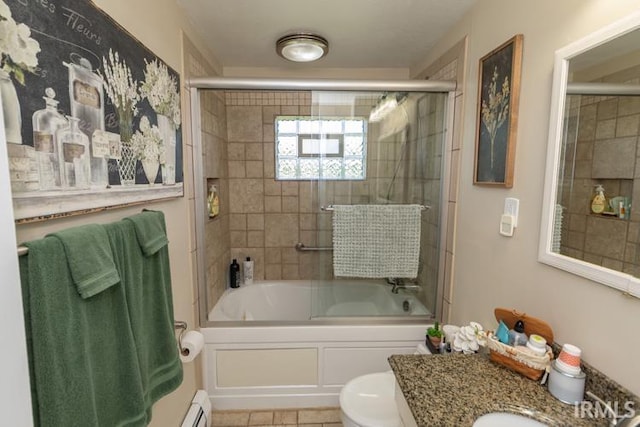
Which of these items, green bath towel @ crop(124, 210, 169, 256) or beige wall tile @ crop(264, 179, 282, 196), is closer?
green bath towel @ crop(124, 210, 169, 256)

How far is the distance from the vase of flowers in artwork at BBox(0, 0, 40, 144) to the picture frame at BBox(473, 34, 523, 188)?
1538 mm

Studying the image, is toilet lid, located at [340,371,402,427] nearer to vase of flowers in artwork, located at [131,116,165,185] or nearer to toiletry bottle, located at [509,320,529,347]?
toiletry bottle, located at [509,320,529,347]

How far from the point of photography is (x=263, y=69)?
8.01ft

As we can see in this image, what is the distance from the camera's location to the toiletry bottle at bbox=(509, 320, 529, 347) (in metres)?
1.08

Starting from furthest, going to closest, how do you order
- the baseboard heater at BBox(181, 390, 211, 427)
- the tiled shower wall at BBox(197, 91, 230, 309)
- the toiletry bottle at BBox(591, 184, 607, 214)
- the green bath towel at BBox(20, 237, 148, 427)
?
the tiled shower wall at BBox(197, 91, 230, 309) → the baseboard heater at BBox(181, 390, 211, 427) → the toiletry bottle at BBox(591, 184, 607, 214) → the green bath towel at BBox(20, 237, 148, 427)

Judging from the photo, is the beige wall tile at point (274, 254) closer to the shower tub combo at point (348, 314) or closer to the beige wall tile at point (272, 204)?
the beige wall tile at point (272, 204)

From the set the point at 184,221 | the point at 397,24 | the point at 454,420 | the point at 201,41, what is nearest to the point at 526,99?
the point at 397,24

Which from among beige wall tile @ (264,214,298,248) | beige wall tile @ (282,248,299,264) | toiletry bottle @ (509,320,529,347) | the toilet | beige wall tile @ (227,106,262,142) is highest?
beige wall tile @ (227,106,262,142)

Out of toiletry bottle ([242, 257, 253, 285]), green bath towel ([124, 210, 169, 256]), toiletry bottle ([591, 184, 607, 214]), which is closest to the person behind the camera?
toiletry bottle ([591, 184, 607, 214])

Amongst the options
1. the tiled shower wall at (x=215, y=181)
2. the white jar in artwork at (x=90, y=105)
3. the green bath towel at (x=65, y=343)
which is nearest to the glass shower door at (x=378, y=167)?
the tiled shower wall at (x=215, y=181)

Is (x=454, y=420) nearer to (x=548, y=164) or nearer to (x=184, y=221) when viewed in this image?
(x=548, y=164)

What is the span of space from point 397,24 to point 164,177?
154 cm

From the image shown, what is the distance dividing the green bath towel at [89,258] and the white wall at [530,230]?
54.4 inches

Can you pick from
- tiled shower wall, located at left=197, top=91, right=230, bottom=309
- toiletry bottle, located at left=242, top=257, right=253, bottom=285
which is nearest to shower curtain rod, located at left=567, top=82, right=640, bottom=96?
tiled shower wall, located at left=197, top=91, right=230, bottom=309
